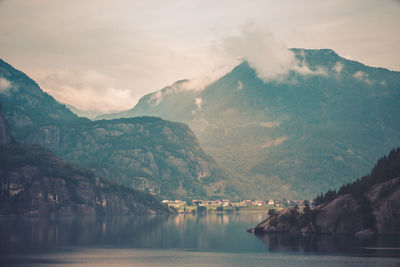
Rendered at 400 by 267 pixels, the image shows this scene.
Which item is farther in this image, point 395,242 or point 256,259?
point 395,242

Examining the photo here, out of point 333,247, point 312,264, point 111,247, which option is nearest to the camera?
point 312,264

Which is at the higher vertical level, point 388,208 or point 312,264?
point 388,208

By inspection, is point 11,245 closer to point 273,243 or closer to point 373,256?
point 273,243

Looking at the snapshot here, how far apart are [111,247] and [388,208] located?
302ft

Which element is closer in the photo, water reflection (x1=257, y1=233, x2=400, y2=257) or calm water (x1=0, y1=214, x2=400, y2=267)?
calm water (x1=0, y1=214, x2=400, y2=267)

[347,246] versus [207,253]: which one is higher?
[347,246]

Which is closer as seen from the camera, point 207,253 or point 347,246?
point 207,253

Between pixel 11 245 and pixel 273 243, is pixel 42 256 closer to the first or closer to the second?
pixel 11 245

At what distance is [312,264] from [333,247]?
33548mm

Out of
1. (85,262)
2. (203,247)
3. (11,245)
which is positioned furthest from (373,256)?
(11,245)

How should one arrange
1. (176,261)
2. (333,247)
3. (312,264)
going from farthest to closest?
1. (333,247)
2. (176,261)
3. (312,264)

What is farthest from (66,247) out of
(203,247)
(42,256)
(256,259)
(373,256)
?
(373,256)

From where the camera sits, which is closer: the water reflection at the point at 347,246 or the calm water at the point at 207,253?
the calm water at the point at 207,253

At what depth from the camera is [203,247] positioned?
193 meters
